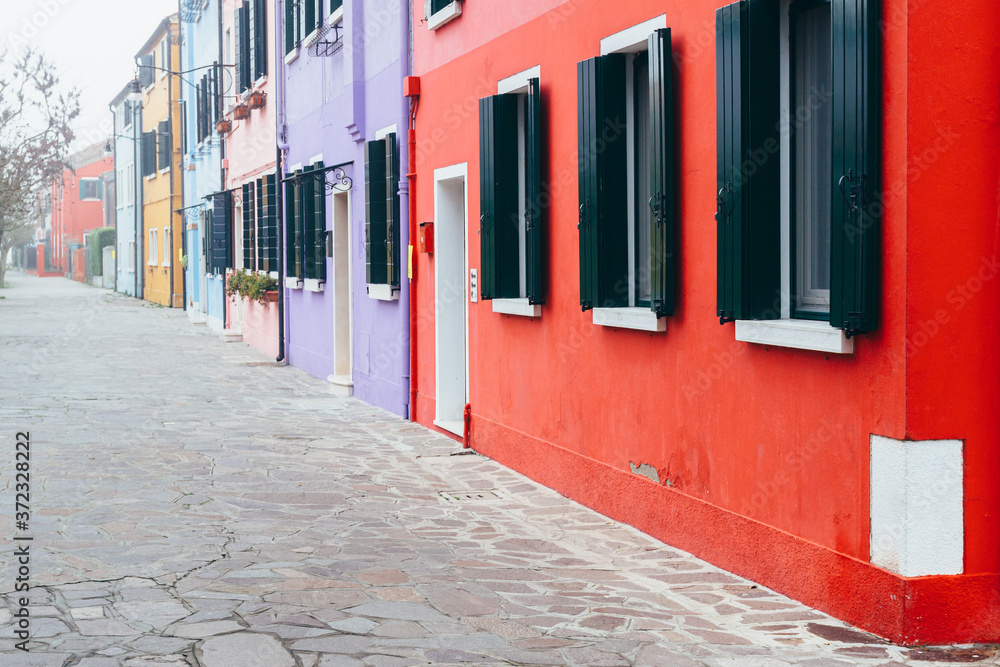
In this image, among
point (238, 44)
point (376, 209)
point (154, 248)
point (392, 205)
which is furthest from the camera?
point (154, 248)

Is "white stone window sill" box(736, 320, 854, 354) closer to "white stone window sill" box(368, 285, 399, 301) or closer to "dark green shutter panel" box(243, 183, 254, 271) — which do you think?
"white stone window sill" box(368, 285, 399, 301)

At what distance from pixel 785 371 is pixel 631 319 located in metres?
1.64

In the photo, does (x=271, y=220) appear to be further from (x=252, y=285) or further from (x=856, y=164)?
(x=856, y=164)

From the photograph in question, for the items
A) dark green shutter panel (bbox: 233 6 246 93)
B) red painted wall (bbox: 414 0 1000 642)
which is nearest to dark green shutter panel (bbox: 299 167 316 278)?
dark green shutter panel (bbox: 233 6 246 93)

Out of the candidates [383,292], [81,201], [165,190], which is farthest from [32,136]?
[81,201]

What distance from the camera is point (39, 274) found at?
9394cm

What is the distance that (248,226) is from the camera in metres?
23.1

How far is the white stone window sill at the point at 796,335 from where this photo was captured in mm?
5301

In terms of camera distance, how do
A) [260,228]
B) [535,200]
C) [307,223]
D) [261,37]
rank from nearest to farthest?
[535,200]
[307,223]
[261,37]
[260,228]

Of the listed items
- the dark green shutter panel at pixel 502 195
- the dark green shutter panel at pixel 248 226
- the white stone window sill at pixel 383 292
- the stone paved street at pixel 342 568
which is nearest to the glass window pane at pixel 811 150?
the stone paved street at pixel 342 568

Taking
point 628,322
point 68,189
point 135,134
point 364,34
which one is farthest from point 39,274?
point 628,322

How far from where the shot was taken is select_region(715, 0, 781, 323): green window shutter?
5949mm

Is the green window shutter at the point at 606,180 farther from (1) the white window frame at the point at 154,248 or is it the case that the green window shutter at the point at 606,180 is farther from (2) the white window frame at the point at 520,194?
(1) the white window frame at the point at 154,248

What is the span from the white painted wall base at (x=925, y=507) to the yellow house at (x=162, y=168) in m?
33.4
